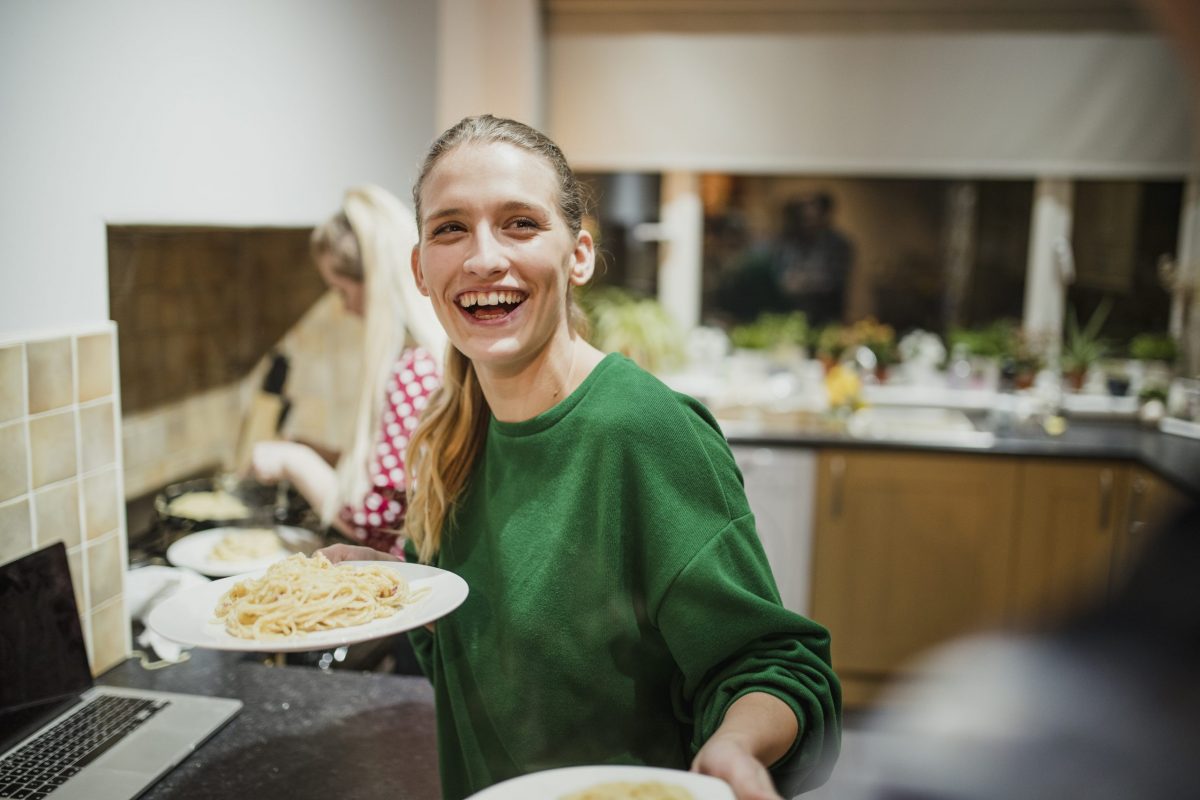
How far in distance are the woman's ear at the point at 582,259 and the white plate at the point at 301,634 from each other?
0.86 feet

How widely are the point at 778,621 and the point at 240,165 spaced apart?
3.58ft

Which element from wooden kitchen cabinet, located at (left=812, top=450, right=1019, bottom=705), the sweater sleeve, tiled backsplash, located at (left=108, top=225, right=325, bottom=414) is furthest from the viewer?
wooden kitchen cabinet, located at (left=812, top=450, right=1019, bottom=705)

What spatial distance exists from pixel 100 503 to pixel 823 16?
2909mm

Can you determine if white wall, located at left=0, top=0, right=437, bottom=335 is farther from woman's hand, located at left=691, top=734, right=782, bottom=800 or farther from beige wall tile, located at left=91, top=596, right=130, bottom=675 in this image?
woman's hand, located at left=691, top=734, right=782, bottom=800

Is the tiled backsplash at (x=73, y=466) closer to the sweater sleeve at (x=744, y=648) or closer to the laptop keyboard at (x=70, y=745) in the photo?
the laptop keyboard at (x=70, y=745)

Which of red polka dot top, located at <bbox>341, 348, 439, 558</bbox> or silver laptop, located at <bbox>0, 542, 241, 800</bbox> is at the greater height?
red polka dot top, located at <bbox>341, 348, 439, 558</bbox>

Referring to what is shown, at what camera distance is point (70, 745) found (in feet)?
3.03

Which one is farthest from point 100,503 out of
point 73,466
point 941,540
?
point 941,540

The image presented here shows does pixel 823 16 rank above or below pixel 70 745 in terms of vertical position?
above

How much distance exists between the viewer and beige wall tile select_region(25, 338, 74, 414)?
103 cm

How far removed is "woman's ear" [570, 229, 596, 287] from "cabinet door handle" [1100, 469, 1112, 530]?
2.35 meters

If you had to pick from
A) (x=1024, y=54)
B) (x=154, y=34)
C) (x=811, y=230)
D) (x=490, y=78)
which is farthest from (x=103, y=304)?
(x=1024, y=54)

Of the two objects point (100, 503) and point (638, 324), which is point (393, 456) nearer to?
point (100, 503)

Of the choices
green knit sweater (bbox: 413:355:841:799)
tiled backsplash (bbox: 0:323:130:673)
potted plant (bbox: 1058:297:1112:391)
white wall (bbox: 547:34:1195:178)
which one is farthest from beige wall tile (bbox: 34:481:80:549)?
potted plant (bbox: 1058:297:1112:391)
